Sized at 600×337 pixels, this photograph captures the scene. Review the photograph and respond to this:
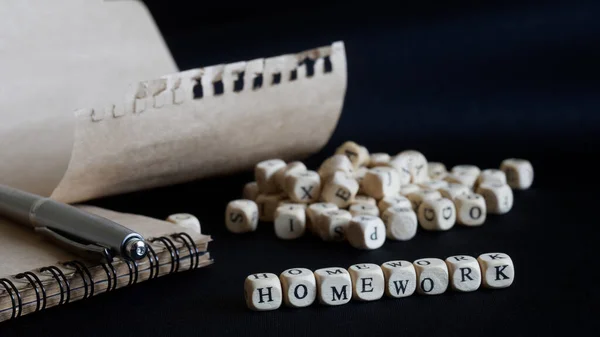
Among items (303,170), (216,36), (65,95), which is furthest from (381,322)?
(216,36)

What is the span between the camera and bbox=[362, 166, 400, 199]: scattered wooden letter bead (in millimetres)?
2023

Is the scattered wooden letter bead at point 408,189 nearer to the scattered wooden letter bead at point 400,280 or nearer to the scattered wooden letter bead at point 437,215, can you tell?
the scattered wooden letter bead at point 437,215

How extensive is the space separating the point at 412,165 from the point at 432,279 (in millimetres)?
623

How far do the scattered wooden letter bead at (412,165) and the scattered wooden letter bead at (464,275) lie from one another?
1.81 feet

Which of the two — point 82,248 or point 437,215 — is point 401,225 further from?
point 82,248

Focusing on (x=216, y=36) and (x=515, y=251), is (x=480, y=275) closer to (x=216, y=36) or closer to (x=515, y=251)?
(x=515, y=251)

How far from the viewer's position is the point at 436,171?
227 centimetres

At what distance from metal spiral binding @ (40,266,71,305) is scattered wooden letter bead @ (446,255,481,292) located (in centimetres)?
57

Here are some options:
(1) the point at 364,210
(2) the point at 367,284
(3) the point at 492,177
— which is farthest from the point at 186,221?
(3) the point at 492,177

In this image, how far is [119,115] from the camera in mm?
1961

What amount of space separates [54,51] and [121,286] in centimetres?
58

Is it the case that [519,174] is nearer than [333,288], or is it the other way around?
[333,288]

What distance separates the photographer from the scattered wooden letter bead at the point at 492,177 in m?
2.18

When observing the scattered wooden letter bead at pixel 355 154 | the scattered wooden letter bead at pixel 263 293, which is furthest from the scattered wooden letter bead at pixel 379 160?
the scattered wooden letter bead at pixel 263 293
